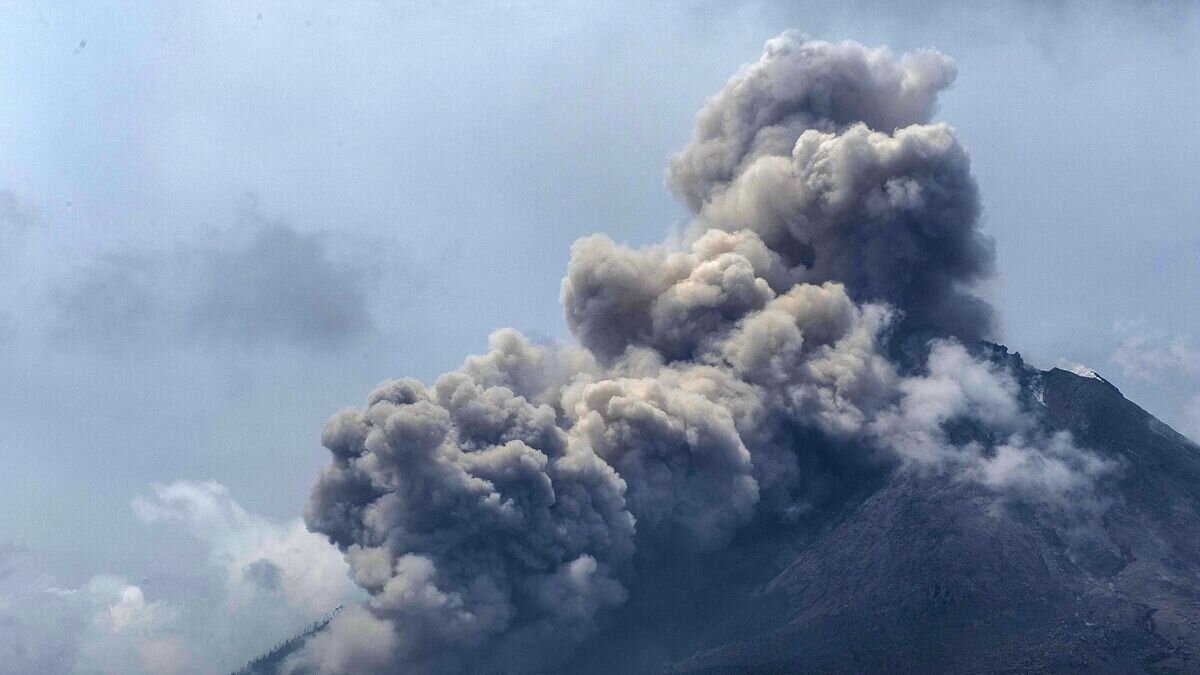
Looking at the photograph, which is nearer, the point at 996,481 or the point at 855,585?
the point at 855,585

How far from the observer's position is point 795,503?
73.1 metres

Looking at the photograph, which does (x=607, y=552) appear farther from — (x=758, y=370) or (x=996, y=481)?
(x=996, y=481)

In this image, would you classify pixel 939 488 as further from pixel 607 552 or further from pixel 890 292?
pixel 607 552

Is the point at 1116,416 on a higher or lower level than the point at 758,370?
lower

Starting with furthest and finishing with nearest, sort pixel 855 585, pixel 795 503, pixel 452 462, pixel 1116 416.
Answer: pixel 1116 416 < pixel 795 503 < pixel 855 585 < pixel 452 462

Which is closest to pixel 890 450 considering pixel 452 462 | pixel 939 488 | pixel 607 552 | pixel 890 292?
Answer: pixel 939 488

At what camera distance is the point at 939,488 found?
74250 millimetres

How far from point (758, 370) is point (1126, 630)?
20392 mm

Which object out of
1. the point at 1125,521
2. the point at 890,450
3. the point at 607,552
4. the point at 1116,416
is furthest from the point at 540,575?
the point at 1116,416

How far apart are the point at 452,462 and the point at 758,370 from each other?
17.7m

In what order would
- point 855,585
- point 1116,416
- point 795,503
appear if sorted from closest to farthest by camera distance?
point 855,585, point 795,503, point 1116,416

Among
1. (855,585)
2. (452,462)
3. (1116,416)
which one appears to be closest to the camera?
(452,462)

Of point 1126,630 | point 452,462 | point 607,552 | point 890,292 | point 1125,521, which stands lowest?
point 1126,630

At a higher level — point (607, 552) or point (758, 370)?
point (758, 370)
